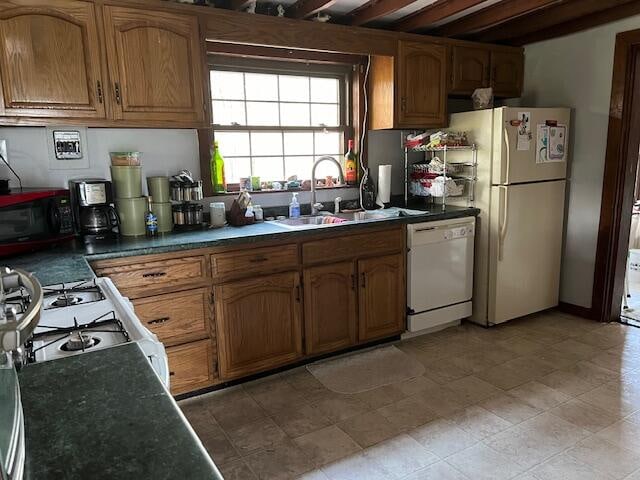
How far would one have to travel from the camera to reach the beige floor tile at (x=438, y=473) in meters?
1.89

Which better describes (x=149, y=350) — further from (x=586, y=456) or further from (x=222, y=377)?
(x=586, y=456)

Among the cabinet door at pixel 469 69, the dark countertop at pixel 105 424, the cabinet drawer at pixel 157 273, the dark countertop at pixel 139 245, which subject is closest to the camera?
the dark countertop at pixel 105 424

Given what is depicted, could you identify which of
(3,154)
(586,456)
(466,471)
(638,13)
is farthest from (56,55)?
(638,13)

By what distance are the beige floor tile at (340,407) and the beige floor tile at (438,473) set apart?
497 mm

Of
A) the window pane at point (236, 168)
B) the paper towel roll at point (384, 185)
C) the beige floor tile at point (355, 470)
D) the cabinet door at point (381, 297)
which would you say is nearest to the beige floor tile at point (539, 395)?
the cabinet door at point (381, 297)

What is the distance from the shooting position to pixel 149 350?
3.74 ft

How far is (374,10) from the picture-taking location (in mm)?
2846

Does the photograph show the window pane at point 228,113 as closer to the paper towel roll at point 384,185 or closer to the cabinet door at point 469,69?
the paper towel roll at point 384,185

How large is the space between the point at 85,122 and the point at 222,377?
1494mm

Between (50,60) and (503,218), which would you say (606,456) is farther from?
(50,60)

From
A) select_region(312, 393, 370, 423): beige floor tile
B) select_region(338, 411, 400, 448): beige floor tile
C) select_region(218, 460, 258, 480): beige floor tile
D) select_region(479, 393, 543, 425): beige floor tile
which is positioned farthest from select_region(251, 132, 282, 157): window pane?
select_region(479, 393, 543, 425): beige floor tile

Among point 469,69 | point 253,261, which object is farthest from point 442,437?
point 469,69

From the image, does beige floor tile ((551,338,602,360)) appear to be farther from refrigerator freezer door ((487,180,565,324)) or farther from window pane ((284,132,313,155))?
window pane ((284,132,313,155))

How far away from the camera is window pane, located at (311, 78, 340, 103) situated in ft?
11.0
